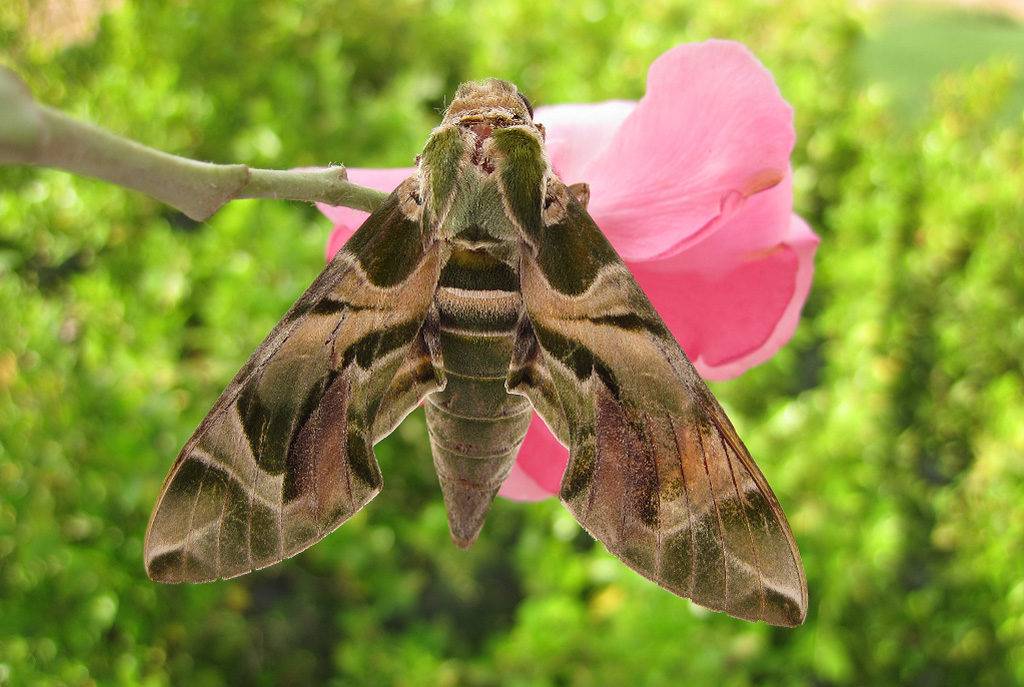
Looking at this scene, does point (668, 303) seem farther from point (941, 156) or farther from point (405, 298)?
point (941, 156)

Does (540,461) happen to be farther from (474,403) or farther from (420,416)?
(420,416)

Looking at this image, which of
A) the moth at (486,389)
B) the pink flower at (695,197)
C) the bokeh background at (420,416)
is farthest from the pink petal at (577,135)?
the bokeh background at (420,416)

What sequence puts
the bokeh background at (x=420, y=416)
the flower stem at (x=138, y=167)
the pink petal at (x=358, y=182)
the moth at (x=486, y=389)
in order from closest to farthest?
the flower stem at (x=138, y=167) → the moth at (x=486, y=389) → the pink petal at (x=358, y=182) → the bokeh background at (x=420, y=416)

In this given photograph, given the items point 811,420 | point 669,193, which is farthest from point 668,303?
point 811,420

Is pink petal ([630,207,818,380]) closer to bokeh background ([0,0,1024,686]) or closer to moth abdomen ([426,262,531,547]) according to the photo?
moth abdomen ([426,262,531,547])

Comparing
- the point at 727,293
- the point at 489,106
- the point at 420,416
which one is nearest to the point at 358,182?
the point at 489,106

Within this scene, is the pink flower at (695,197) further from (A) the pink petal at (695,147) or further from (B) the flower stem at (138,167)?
(B) the flower stem at (138,167)

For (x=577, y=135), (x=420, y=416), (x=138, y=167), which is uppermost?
(x=138, y=167)
